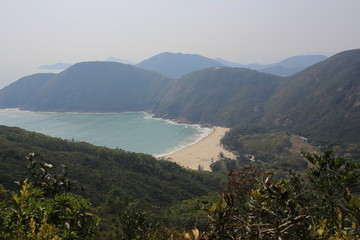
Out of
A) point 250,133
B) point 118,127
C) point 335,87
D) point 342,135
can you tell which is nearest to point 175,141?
point 250,133

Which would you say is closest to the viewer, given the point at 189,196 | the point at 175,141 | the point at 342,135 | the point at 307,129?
the point at 189,196

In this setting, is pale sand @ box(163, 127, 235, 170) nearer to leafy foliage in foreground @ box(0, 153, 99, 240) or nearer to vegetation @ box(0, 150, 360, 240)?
vegetation @ box(0, 150, 360, 240)

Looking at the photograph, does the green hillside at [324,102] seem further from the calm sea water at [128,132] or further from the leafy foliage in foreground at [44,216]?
the leafy foliage in foreground at [44,216]

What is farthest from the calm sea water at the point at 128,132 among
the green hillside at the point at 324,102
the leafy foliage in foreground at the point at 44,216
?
the leafy foliage in foreground at the point at 44,216

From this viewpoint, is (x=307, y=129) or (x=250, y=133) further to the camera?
(x=250, y=133)

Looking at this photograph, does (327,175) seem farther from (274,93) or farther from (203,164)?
(274,93)

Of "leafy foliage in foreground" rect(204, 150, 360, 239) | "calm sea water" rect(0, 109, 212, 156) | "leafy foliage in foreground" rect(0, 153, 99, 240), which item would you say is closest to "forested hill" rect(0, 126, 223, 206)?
"leafy foliage in foreground" rect(0, 153, 99, 240)

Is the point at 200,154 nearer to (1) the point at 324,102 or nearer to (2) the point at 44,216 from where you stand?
(1) the point at 324,102
